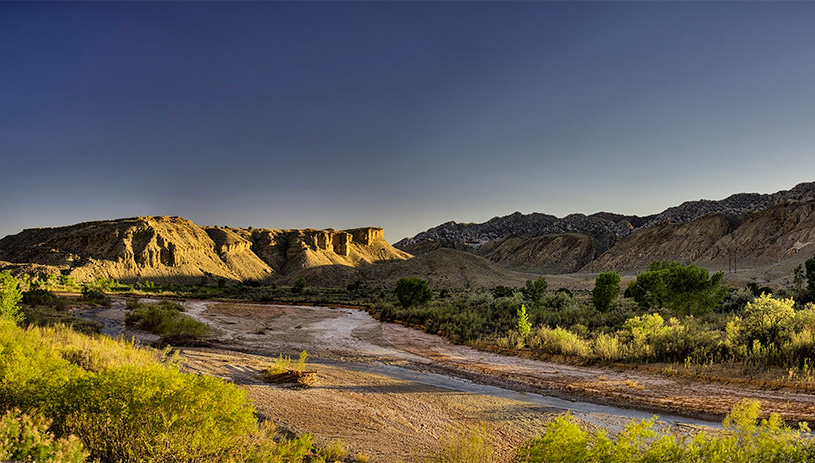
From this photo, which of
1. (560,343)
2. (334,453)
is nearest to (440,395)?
(334,453)

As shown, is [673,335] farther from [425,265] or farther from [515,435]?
[425,265]

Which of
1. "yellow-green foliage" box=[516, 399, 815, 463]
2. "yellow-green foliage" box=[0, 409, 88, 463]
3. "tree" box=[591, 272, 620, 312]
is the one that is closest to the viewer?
"yellow-green foliage" box=[0, 409, 88, 463]

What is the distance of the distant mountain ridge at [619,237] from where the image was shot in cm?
10025

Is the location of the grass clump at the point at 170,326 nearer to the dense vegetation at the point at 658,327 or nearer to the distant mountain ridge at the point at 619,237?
the dense vegetation at the point at 658,327

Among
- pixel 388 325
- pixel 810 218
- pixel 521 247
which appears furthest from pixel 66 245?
pixel 810 218

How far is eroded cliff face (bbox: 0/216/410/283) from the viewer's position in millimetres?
67812

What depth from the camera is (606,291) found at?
27.2 metres

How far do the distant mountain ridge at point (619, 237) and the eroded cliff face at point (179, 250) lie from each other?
4358 cm

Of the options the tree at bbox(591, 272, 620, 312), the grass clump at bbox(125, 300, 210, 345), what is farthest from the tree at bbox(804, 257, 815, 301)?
the grass clump at bbox(125, 300, 210, 345)

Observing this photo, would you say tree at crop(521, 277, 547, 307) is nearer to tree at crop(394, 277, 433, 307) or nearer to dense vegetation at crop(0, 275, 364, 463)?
tree at crop(394, 277, 433, 307)

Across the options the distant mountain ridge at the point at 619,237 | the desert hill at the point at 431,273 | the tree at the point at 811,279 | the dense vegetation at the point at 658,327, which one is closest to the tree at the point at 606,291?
the dense vegetation at the point at 658,327

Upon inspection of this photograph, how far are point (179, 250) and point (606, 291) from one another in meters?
74.3

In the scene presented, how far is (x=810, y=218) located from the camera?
83.9 metres

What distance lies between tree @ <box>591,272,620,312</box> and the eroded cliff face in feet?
209
